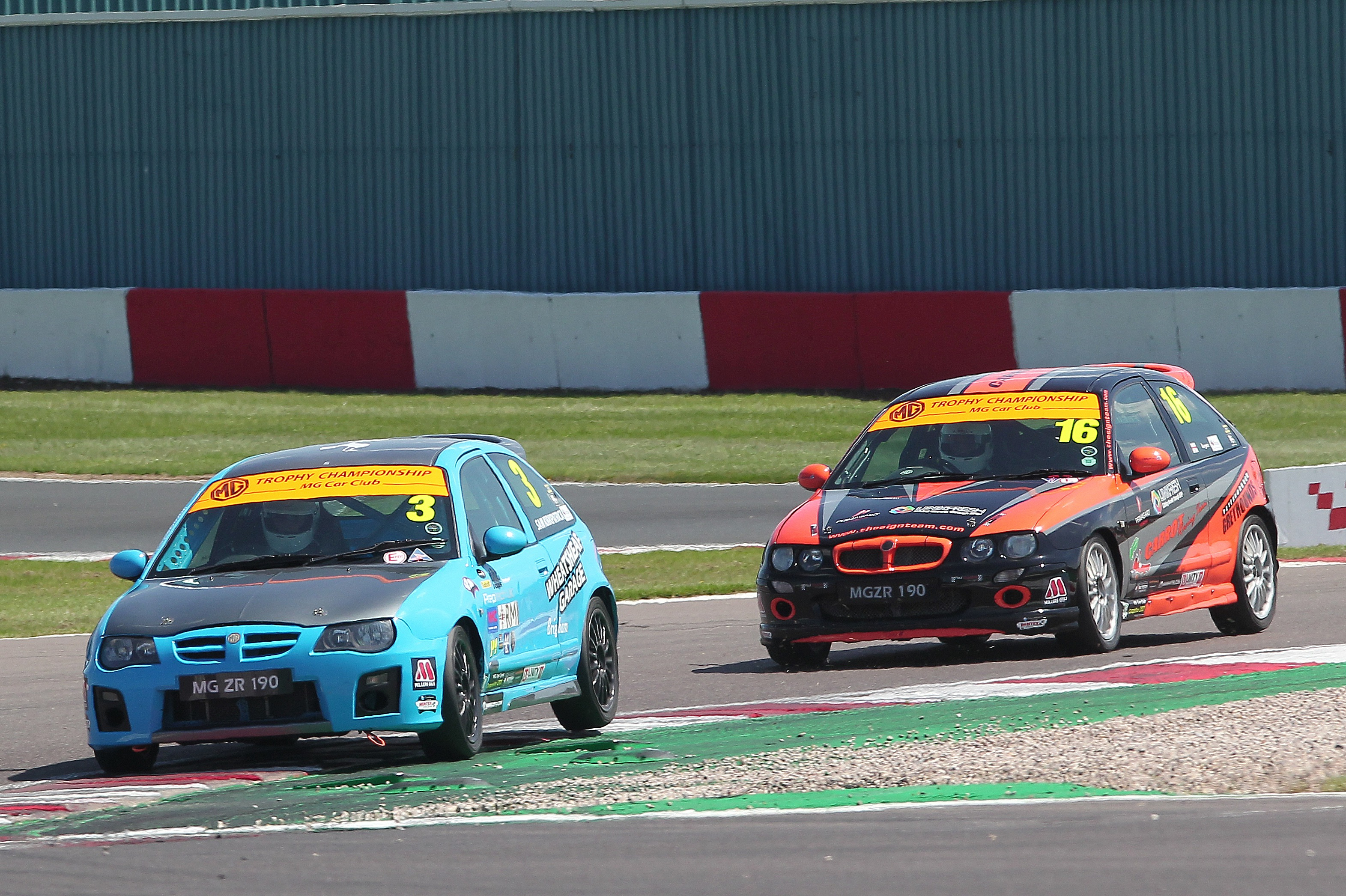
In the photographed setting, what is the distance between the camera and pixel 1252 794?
696 cm

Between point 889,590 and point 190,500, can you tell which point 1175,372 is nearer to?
point 889,590

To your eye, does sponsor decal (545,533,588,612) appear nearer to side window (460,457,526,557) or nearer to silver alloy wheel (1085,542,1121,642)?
side window (460,457,526,557)

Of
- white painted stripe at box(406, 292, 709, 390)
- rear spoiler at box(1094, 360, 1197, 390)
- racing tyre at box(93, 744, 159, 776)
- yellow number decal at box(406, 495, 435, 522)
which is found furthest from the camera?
white painted stripe at box(406, 292, 709, 390)

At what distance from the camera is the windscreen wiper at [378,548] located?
877 cm

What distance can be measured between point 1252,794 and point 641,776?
2.12m

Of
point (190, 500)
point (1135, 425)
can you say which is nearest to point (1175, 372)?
point (1135, 425)

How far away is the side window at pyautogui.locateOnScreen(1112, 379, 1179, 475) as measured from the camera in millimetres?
11789

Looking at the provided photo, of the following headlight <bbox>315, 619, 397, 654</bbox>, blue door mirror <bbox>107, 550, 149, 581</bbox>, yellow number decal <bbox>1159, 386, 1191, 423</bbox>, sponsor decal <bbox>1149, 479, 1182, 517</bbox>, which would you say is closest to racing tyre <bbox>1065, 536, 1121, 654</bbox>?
sponsor decal <bbox>1149, 479, 1182, 517</bbox>

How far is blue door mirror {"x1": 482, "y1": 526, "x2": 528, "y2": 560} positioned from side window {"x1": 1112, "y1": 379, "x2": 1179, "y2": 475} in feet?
13.7

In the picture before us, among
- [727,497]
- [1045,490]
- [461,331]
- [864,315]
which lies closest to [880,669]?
[1045,490]

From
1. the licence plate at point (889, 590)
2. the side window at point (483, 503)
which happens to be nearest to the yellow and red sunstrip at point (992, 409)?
the licence plate at point (889, 590)

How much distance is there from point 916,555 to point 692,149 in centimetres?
1945

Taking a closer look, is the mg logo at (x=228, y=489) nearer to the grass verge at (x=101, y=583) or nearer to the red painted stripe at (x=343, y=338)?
the grass verge at (x=101, y=583)

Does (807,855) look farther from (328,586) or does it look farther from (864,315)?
(864,315)
